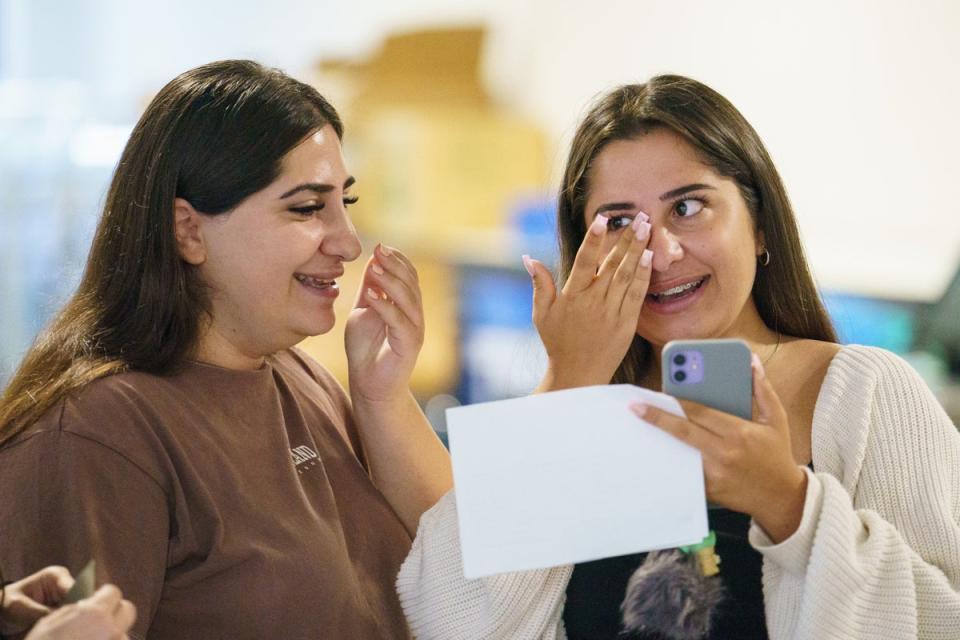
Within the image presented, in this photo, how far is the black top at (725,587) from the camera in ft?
4.61

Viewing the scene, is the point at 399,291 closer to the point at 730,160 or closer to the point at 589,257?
the point at 589,257

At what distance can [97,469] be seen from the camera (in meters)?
1.34

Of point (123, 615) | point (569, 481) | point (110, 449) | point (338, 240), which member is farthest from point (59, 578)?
point (338, 240)

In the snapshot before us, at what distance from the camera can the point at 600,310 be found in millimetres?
1548

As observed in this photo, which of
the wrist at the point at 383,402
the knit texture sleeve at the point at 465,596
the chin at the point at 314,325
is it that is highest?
the chin at the point at 314,325

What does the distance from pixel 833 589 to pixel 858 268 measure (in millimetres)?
2411

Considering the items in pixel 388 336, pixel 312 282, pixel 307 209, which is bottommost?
pixel 388 336

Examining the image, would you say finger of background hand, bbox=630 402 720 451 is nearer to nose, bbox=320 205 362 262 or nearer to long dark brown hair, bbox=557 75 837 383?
long dark brown hair, bbox=557 75 837 383

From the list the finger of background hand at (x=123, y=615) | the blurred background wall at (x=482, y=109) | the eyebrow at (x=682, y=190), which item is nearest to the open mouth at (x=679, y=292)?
the eyebrow at (x=682, y=190)

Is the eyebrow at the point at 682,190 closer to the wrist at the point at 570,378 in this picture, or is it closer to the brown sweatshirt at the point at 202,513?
the wrist at the point at 570,378

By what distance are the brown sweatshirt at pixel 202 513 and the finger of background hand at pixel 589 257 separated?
430 millimetres

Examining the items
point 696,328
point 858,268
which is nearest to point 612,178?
point 696,328

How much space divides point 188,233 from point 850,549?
92cm

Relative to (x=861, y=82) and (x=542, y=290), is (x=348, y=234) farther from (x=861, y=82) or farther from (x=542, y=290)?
(x=861, y=82)
